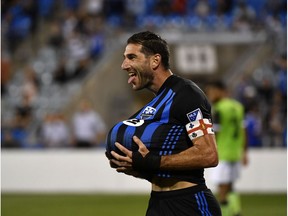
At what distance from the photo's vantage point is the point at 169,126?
4676 millimetres

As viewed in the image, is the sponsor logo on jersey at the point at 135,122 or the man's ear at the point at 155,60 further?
the man's ear at the point at 155,60

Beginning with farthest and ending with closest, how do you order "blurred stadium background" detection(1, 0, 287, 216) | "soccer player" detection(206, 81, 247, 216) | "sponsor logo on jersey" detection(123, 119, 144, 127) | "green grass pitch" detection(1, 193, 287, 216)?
"blurred stadium background" detection(1, 0, 287, 216)
"green grass pitch" detection(1, 193, 287, 216)
"soccer player" detection(206, 81, 247, 216)
"sponsor logo on jersey" detection(123, 119, 144, 127)

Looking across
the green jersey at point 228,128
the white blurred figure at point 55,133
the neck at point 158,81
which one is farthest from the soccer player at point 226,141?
the white blurred figure at point 55,133

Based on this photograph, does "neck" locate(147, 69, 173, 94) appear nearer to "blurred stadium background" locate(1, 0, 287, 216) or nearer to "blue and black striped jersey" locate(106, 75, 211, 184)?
"blue and black striped jersey" locate(106, 75, 211, 184)

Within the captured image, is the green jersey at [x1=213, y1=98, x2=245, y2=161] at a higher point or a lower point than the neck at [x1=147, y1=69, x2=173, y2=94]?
lower

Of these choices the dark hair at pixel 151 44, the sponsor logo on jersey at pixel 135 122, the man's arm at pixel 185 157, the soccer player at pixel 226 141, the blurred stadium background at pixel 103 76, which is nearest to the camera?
the man's arm at pixel 185 157

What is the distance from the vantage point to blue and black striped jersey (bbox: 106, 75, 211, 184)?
4633 millimetres

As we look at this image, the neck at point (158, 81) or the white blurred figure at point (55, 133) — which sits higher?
the neck at point (158, 81)

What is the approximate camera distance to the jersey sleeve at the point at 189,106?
4617 millimetres

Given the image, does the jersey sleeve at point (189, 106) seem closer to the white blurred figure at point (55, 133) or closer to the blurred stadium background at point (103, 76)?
the blurred stadium background at point (103, 76)

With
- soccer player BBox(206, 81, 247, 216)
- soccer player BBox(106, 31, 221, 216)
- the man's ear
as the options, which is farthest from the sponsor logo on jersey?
soccer player BBox(206, 81, 247, 216)

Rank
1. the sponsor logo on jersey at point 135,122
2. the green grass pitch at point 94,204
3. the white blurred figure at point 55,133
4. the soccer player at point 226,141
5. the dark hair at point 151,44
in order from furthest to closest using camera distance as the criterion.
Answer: the white blurred figure at point 55,133
the green grass pitch at point 94,204
the soccer player at point 226,141
the dark hair at point 151,44
the sponsor logo on jersey at point 135,122

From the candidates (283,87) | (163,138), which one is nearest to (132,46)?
(163,138)

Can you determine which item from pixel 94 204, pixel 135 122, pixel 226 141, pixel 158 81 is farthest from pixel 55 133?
pixel 135 122
